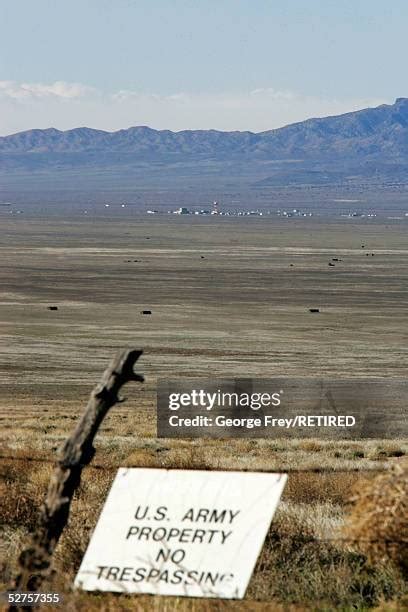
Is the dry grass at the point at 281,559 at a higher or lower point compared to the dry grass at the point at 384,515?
lower

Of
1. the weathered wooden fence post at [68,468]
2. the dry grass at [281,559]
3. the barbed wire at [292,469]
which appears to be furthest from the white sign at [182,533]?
the barbed wire at [292,469]

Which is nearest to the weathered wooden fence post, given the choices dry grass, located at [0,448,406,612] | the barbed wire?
dry grass, located at [0,448,406,612]

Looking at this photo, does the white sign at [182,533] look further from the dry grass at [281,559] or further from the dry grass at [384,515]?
the dry grass at [384,515]

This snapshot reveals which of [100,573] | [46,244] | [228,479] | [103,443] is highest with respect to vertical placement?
[228,479]

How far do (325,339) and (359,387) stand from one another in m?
23.3

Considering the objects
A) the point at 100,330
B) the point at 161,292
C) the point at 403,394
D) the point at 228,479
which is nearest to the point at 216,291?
the point at 161,292

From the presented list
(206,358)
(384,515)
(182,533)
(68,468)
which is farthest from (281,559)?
(206,358)

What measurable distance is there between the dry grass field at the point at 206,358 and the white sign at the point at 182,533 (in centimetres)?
31

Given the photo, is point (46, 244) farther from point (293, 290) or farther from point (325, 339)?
point (325, 339)

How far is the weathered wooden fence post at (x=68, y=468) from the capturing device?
35.3 ft

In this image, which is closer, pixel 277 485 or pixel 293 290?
pixel 277 485

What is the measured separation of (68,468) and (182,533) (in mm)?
1142

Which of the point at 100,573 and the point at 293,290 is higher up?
Result: the point at 100,573

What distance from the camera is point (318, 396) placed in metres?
43.6
